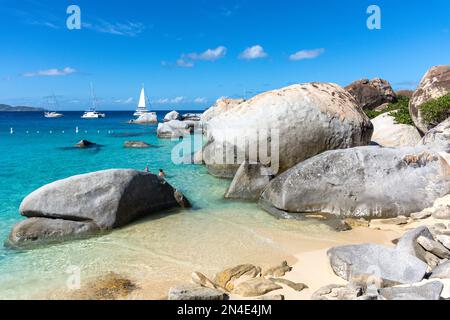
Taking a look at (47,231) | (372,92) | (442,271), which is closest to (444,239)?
(442,271)

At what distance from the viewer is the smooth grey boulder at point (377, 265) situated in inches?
205

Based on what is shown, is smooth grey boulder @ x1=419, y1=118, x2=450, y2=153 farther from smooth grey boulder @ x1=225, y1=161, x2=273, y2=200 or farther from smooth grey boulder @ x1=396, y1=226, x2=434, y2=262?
smooth grey boulder @ x1=396, y1=226, x2=434, y2=262

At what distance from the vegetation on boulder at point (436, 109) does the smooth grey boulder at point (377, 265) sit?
1077cm

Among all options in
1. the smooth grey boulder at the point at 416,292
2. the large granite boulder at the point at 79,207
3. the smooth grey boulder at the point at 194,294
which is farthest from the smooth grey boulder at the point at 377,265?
the large granite boulder at the point at 79,207

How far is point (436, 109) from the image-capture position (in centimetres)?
1424

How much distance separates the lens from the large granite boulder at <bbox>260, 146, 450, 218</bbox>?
8.71 metres

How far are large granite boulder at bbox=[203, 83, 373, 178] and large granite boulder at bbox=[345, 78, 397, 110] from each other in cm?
1902

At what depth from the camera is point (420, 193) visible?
8789 millimetres

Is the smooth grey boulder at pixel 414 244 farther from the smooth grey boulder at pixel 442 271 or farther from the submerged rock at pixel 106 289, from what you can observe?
the submerged rock at pixel 106 289

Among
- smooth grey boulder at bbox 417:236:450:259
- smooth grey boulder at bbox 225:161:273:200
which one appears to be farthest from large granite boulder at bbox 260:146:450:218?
smooth grey boulder at bbox 417:236:450:259

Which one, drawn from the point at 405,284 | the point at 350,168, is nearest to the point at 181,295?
the point at 405,284
